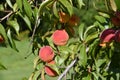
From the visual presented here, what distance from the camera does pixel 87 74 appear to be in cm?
186

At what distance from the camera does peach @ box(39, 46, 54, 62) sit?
1.76m

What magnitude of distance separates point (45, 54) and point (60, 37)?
0.10m

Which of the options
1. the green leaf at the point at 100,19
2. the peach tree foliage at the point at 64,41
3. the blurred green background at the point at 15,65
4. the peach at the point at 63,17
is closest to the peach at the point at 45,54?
the peach tree foliage at the point at 64,41

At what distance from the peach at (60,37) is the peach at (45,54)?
0.04m

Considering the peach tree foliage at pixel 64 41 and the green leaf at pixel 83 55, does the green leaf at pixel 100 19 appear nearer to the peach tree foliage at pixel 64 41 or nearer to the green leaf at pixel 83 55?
the peach tree foliage at pixel 64 41

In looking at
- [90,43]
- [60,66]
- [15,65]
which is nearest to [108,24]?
[90,43]

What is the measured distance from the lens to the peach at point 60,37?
178cm

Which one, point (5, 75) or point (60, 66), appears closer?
point (60, 66)

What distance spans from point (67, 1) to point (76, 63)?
37 centimetres

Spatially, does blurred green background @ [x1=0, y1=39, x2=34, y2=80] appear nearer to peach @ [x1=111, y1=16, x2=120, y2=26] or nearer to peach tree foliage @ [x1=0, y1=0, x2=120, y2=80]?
peach tree foliage @ [x1=0, y1=0, x2=120, y2=80]

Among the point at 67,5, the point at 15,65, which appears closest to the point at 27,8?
the point at 67,5

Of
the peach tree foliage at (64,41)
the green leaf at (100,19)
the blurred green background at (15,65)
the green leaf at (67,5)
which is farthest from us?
the blurred green background at (15,65)

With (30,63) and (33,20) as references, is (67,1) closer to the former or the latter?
(33,20)

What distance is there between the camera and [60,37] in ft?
5.85
